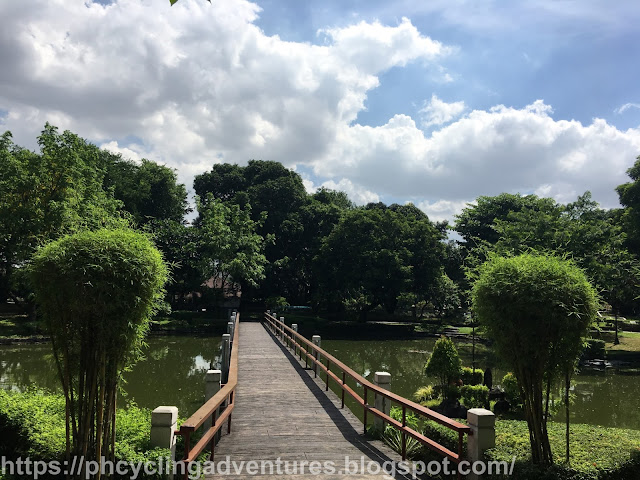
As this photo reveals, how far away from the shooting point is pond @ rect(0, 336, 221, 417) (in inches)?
567

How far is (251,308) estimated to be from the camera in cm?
4256

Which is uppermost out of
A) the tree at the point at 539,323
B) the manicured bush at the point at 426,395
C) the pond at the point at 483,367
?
the tree at the point at 539,323

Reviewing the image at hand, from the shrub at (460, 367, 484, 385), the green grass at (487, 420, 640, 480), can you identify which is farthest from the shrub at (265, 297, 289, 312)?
the green grass at (487, 420, 640, 480)

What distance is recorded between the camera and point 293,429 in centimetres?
768

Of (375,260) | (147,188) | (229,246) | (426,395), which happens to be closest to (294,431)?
(426,395)

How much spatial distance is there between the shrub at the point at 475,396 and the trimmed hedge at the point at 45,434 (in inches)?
355

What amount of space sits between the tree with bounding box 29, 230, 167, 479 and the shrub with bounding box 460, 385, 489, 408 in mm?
10584

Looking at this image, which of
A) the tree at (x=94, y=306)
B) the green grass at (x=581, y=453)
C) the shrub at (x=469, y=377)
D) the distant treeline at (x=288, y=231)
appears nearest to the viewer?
the tree at (x=94, y=306)

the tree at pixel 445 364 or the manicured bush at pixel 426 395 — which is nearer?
the tree at pixel 445 364

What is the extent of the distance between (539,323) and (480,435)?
1611mm

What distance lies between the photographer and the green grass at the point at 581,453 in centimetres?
565

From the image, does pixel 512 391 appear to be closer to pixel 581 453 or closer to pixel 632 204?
pixel 581 453

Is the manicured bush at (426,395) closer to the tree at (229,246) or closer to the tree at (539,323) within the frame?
the tree at (539,323)

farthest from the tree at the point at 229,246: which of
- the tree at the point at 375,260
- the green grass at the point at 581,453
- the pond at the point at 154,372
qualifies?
the green grass at the point at 581,453
